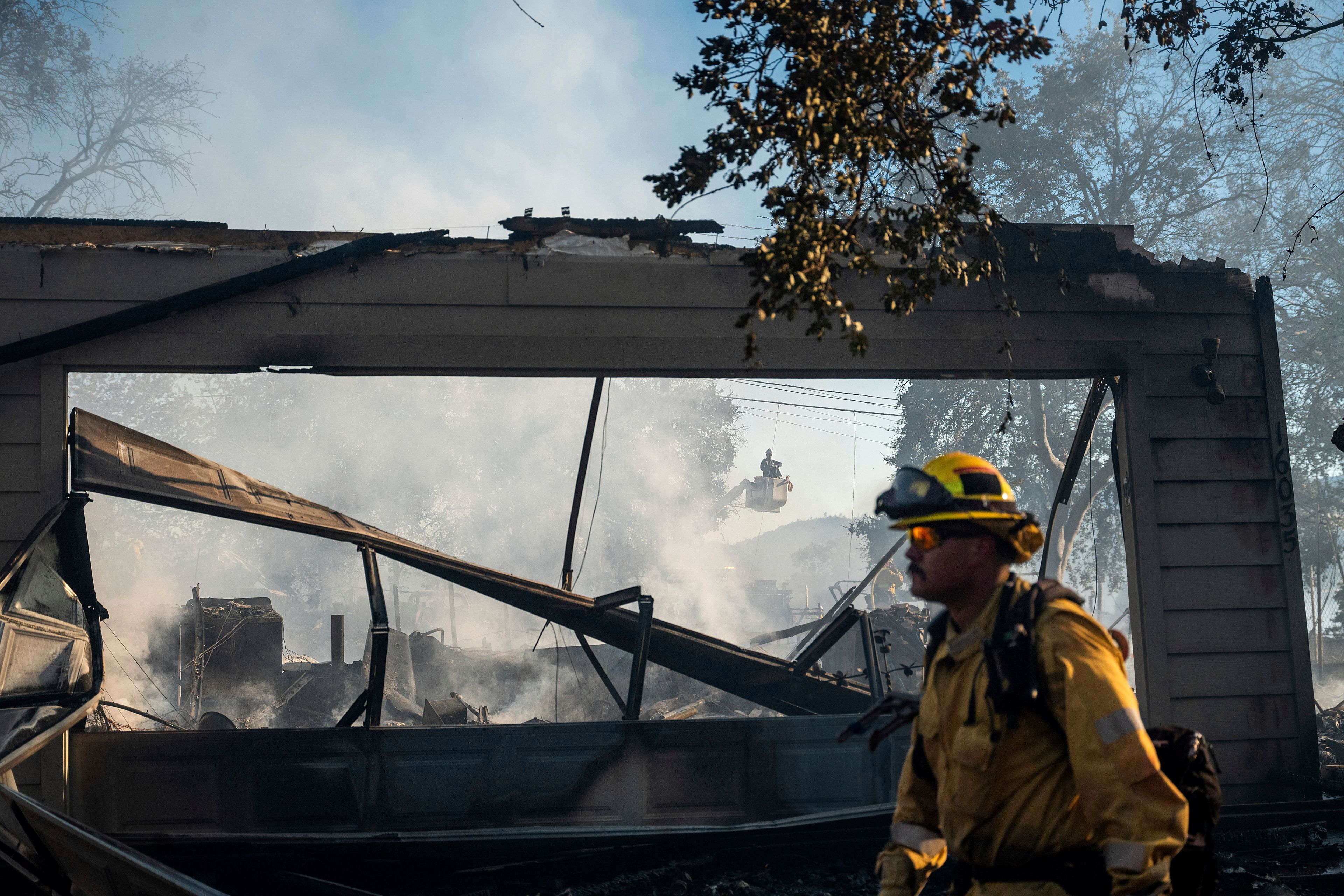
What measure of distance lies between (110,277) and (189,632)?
9125 millimetres

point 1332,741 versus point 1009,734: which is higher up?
point 1009,734

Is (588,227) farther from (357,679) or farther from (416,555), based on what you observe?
(357,679)

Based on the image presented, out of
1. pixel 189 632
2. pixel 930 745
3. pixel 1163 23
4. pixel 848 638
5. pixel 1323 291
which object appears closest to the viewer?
pixel 930 745

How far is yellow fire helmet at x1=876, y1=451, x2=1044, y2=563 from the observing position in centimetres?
214

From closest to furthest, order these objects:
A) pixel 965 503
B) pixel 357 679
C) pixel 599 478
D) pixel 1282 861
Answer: pixel 965 503
pixel 1282 861
pixel 357 679
pixel 599 478

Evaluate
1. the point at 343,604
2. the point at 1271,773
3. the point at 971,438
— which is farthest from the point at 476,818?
the point at 343,604

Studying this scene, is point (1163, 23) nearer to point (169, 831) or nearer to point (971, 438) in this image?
point (169, 831)

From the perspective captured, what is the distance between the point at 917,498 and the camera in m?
2.19

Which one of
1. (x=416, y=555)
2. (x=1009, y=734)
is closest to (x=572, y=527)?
(x=416, y=555)

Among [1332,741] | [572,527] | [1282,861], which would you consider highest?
[572,527]

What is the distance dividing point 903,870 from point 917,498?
94cm

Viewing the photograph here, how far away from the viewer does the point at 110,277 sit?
6.27 m

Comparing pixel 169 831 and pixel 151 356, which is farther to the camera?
pixel 151 356

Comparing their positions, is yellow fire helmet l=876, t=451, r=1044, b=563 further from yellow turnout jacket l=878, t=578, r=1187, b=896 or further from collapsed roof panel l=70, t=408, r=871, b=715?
collapsed roof panel l=70, t=408, r=871, b=715
